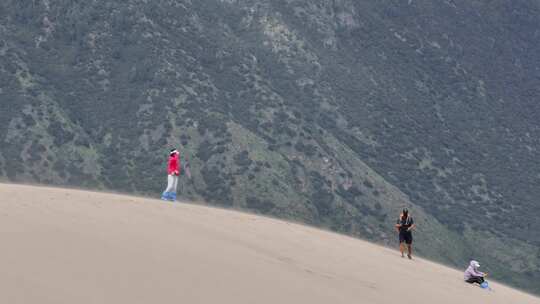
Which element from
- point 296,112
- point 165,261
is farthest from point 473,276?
point 296,112

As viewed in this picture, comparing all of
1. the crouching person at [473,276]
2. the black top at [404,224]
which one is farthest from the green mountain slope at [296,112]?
the crouching person at [473,276]

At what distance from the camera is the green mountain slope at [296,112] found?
163ft

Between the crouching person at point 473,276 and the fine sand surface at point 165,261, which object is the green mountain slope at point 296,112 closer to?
the crouching person at point 473,276

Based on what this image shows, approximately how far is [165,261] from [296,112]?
47.6 m

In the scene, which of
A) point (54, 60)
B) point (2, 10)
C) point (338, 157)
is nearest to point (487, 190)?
point (338, 157)

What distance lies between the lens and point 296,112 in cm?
5703

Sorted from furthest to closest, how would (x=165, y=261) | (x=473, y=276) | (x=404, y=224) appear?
(x=404, y=224) → (x=473, y=276) → (x=165, y=261)

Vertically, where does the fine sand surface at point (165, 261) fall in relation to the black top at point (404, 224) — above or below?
below

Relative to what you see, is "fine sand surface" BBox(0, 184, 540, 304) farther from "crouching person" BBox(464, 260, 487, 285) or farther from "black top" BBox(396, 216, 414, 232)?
"black top" BBox(396, 216, 414, 232)

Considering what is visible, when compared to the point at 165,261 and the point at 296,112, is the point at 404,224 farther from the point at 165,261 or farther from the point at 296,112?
the point at 296,112

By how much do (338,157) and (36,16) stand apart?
1955cm

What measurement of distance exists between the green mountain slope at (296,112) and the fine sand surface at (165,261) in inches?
1314

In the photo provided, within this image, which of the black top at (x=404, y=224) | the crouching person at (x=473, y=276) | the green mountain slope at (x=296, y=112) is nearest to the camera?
the crouching person at (x=473, y=276)

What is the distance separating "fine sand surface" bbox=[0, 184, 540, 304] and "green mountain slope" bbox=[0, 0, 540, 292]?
109 feet
